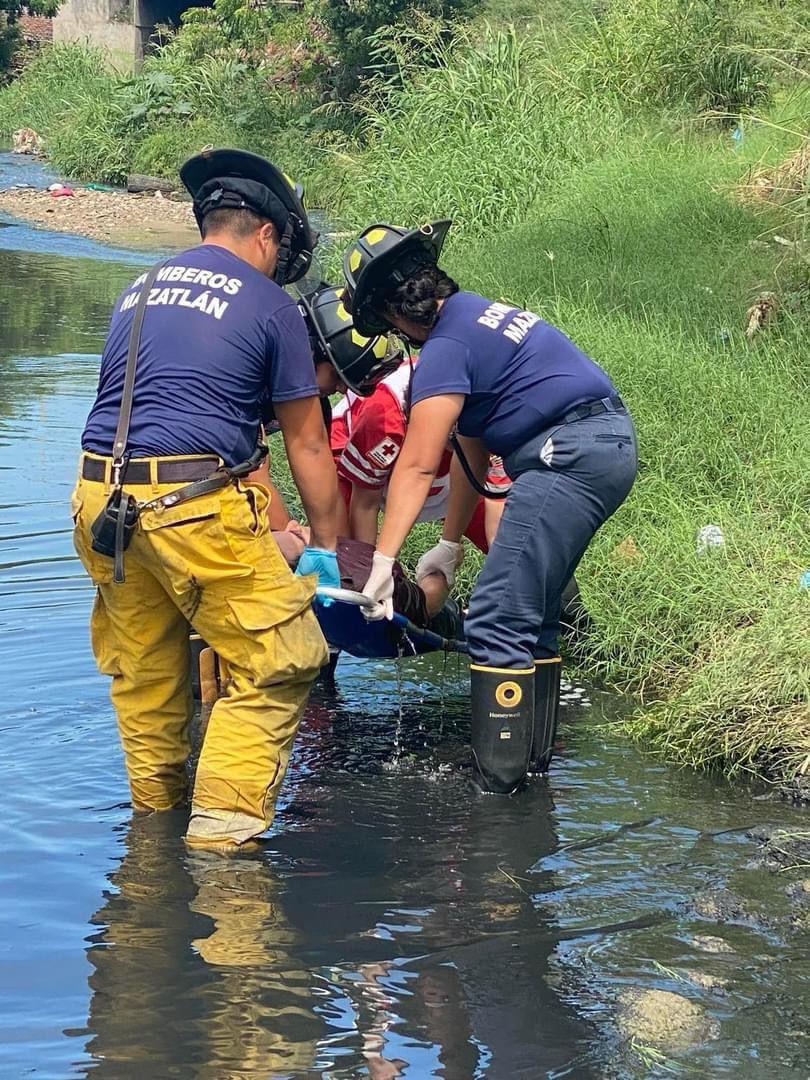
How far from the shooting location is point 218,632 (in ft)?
13.4

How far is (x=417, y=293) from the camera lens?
4551 mm

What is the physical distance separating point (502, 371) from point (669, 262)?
5.00m

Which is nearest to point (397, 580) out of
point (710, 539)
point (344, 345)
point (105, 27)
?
point (344, 345)

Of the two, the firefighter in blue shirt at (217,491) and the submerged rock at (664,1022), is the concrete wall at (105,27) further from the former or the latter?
the submerged rock at (664,1022)

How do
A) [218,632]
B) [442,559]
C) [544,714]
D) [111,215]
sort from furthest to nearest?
[111,215]
[442,559]
[544,714]
[218,632]

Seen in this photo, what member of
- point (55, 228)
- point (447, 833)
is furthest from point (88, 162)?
point (447, 833)

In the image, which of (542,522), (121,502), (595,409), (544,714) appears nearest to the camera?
(121,502)

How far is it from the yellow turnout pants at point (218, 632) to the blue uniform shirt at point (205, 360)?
14 centimetres

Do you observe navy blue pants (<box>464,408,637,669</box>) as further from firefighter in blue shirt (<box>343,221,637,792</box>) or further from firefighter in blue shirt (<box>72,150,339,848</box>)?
firefighter in blue shirt (<box>72,150,339,848</box>)

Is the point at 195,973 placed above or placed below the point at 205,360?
below

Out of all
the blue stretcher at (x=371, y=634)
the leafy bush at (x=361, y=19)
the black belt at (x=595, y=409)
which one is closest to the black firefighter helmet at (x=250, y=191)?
the black belt at (x=595, y=409)

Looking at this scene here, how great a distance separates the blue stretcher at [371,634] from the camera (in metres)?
4.91

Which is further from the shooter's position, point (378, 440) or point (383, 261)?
point (378, 440)

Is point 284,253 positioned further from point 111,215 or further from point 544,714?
point 111,215
